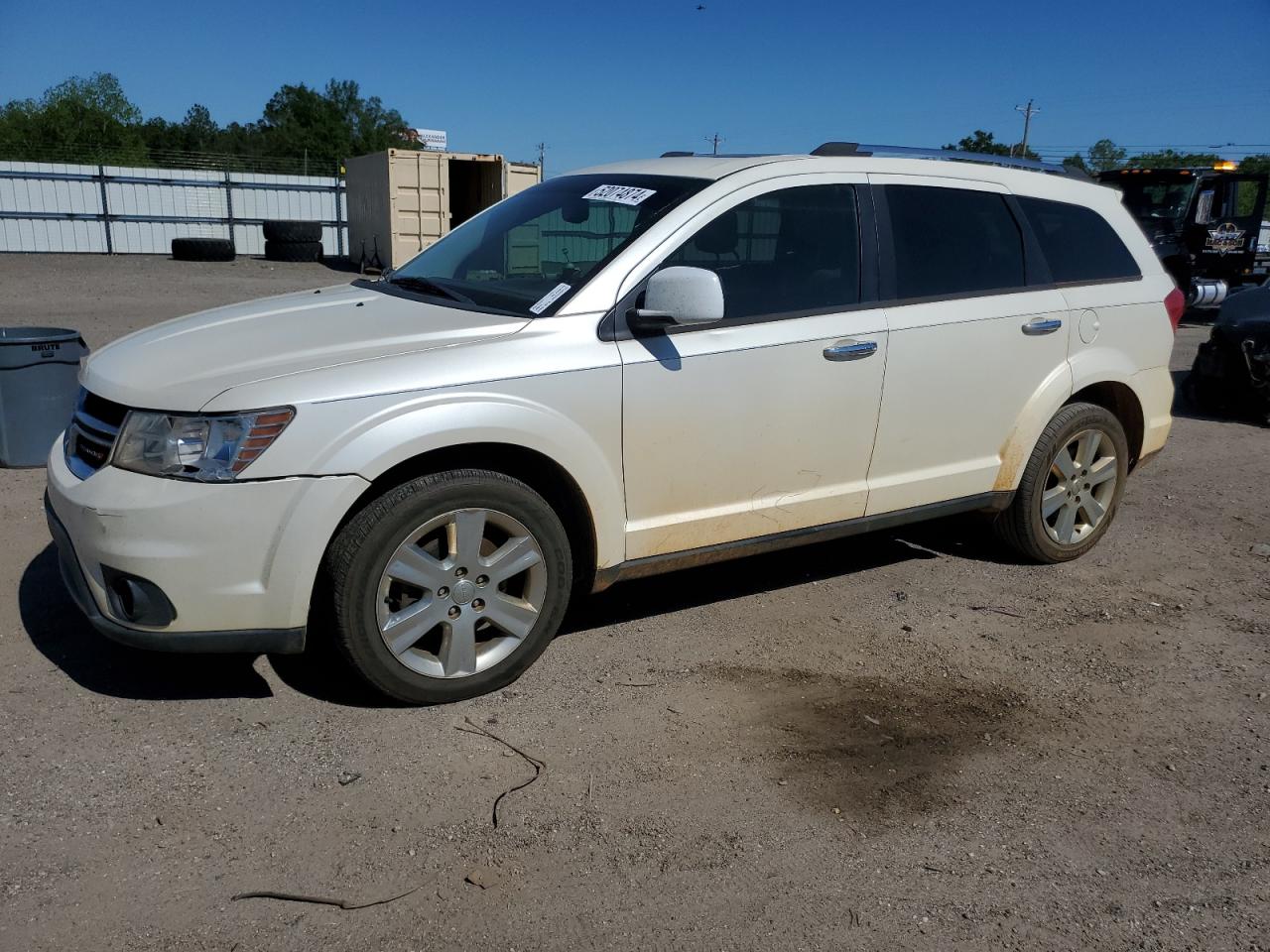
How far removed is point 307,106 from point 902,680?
108330 mm

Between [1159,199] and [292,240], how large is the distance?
1948cm

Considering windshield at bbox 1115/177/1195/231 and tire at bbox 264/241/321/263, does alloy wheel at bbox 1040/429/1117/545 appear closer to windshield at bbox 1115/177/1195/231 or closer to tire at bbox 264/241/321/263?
windshield at bbox 1115/177/1195/231

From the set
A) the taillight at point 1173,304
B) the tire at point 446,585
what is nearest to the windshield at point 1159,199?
the taillight at point 1173,304

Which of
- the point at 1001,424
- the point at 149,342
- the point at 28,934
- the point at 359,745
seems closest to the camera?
the point at 28,934

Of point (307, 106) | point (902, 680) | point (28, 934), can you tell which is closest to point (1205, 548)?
point (902, 680)

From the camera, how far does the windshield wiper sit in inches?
163

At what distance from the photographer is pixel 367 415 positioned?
3.29m

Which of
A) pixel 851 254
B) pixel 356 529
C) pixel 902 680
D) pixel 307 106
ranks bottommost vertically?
pixel 902 680

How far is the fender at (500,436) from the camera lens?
329cm

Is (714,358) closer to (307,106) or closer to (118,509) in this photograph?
(118,509)

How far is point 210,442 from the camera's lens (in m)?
3.18

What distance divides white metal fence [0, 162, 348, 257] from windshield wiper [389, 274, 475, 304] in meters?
25.8

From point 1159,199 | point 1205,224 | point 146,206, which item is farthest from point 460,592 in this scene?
point 146,206

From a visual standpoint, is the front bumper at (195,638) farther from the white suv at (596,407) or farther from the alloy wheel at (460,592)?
the alloy wheel at (460,592)
